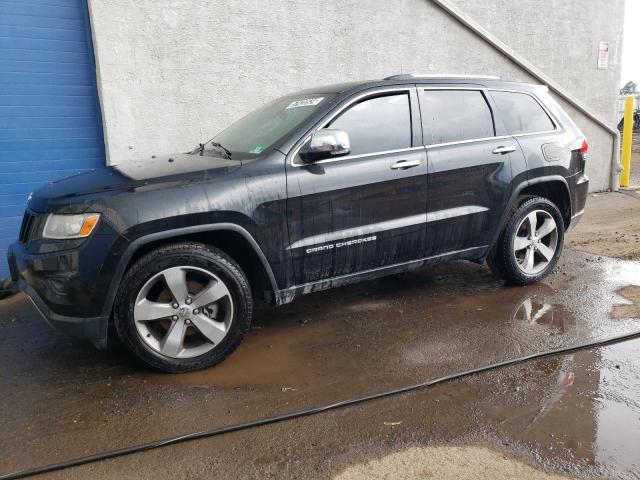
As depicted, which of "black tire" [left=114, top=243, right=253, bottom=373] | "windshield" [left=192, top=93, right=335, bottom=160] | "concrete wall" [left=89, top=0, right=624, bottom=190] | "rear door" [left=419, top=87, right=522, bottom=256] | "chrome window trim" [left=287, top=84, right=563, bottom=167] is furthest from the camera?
"concrete wall" [left=89, top=0, right=624, bottom=190]

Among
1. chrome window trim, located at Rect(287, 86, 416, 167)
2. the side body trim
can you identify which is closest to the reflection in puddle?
the side body trim

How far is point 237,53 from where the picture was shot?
696cm

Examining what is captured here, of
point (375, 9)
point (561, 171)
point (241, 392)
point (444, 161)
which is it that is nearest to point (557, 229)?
point (561, 171)

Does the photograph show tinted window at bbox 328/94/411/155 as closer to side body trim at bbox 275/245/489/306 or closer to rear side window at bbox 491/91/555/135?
side body trim at bbox 275/245/489/306

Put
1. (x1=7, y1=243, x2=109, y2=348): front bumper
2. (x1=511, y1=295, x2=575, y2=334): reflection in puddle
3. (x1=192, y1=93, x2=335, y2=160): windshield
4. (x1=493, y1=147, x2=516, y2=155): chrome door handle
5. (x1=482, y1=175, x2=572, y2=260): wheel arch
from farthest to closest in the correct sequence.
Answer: (x1=482, y1=175, x2=572, y2=260): wheel arch → (x1=493, y1=147, x2=516, y2=155): chrome door handle → (x1=511, y1=295, x2=575, y2=334): reflection in puddle → (x1=192, y1=93, x2=335, y2=160): windshield → (x1=7, y1=243, x2=109, y2=348): front bumper

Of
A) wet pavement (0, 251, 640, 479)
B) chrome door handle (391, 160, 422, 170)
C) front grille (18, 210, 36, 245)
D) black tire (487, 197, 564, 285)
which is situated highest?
chrome door handle (391, 160, 422, 170)

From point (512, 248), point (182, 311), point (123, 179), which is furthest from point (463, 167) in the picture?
point (123, 179)

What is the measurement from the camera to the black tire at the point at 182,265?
10.9 ft

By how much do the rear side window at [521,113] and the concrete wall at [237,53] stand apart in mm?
3328

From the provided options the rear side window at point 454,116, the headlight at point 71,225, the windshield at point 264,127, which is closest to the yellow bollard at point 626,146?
the rear side window at point 454,116

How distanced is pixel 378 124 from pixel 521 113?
157 centimetres

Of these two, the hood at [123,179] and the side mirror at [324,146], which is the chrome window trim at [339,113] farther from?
the hood at [123,179]

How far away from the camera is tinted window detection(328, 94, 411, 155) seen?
4.01 m

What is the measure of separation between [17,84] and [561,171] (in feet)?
18.4
